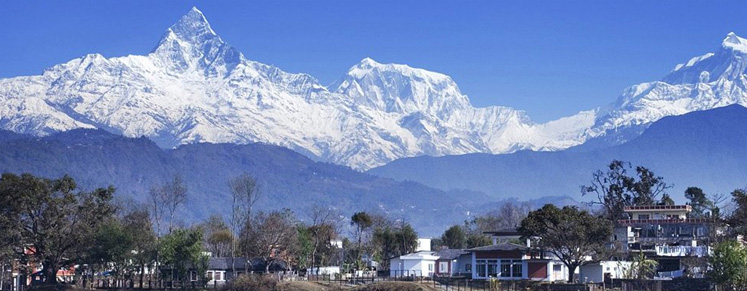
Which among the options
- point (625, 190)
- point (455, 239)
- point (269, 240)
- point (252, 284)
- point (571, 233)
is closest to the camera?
point (571, 233)

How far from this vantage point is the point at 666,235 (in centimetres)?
12219

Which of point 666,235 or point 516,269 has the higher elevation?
point 666,235

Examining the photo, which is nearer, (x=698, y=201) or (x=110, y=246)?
(x=110, y=246)

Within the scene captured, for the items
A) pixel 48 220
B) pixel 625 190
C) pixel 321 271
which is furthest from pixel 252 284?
pixel 625 190

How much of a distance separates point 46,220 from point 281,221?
35743 millimetres

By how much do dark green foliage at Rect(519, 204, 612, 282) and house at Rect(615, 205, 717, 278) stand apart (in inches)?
428

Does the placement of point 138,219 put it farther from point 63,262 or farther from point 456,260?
point 456,260

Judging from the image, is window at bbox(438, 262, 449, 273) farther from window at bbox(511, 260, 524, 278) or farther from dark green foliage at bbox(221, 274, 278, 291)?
dark green foliage at bbox(221, 274, 278, 291)

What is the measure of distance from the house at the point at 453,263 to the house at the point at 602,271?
12.3m

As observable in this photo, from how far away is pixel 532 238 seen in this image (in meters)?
104

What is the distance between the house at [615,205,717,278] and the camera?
111000mm

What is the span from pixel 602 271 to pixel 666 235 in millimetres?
20905

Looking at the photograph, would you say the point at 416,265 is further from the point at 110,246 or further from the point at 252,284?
the point at 110,246

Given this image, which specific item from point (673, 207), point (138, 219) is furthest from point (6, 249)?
point (673, 207)
